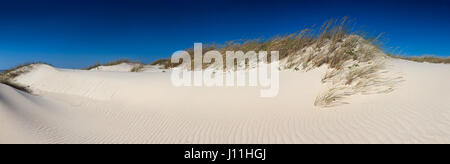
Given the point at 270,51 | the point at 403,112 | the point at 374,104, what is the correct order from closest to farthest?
the point at 403,112, the point at 374,104, the point at 270,51

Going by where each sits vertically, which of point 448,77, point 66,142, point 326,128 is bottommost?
point 66,142

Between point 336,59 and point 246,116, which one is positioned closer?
point 246,116

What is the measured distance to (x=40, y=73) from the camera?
31.1 feet

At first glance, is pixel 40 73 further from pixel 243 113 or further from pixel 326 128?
pixel 326 128

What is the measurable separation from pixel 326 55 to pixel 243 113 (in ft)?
11.2

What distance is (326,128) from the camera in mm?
3074

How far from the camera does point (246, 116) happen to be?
4121mm

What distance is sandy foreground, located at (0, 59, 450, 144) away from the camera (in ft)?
9.22

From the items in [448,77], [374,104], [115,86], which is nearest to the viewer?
[374,104]

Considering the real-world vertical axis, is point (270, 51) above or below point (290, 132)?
above

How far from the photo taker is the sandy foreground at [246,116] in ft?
9.22

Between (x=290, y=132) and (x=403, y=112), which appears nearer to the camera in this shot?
(x=403, y=112)
